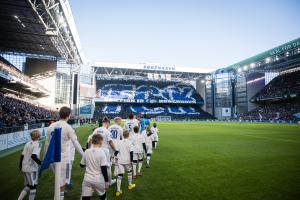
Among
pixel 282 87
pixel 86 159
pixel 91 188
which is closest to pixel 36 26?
pixel 86 159

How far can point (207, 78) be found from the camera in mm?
72688

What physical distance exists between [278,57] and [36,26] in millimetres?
44381

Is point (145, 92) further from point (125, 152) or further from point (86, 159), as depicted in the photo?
point (86, 159)

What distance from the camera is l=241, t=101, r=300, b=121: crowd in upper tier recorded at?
53400mm

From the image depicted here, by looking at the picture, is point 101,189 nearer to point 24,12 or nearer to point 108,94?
point 24,12

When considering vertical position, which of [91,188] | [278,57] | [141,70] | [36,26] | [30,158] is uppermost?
[141,70]

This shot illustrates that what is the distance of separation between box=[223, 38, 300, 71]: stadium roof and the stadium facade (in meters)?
0.18

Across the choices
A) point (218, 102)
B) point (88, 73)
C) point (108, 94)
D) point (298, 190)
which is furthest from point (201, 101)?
point (298, 190)

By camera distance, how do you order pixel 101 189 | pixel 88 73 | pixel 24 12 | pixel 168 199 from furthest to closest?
pixel 88 73
pixel 24 12
pixel 168 199
pixel 101 189

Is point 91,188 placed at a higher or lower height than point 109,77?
lower

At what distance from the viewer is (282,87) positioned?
60.1 meters

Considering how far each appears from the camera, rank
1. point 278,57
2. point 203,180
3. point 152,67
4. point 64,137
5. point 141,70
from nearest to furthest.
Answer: point 64,137
point 203,180
point 278,57
point 152,67
point 141,70

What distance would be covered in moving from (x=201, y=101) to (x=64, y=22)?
61887mm

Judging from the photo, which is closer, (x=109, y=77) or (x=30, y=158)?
(x=30, y=158)
